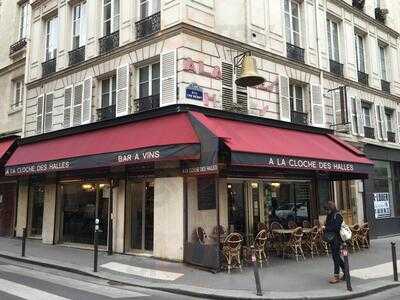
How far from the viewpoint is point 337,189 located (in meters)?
17.2

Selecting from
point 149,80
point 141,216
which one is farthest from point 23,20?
point 141,216

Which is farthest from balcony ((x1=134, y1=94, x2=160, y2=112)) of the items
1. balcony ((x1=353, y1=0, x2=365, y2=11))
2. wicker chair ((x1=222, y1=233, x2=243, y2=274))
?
balcony ((x1=353, y1=0, x2=365, y2=11))

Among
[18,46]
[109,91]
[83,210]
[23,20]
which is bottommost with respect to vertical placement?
[83,210]

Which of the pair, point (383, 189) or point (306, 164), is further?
point (383, 189)

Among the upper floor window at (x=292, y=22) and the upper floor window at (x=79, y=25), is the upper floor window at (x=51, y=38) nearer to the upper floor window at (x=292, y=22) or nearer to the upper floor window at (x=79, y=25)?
the upper floor window at (x=79, y=25)

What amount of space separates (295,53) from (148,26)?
5511mm

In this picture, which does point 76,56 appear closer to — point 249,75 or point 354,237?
point 249,75

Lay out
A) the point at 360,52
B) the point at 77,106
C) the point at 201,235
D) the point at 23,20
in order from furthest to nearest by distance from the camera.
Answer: the point at 23,20 < the point at 360,52 < the point at 77,106 < the point at 201,235

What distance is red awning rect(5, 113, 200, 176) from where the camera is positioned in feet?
35.4

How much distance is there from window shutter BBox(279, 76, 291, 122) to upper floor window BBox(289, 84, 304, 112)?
76 centimetres

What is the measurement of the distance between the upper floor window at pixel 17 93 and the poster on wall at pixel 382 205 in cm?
1577

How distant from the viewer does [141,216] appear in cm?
1324

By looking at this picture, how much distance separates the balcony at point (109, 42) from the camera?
47.4 ft

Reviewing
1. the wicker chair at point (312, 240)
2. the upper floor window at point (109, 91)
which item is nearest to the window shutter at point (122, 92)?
the upper floor window at point (109, 91)
